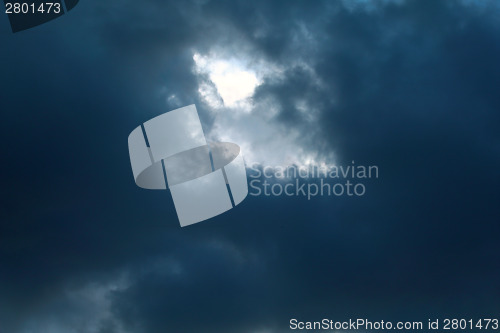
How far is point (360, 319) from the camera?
65.2 meters

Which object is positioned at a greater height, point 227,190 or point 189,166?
point 189,166

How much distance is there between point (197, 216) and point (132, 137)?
11326 mm

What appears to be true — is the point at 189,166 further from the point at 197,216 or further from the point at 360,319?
the point at 360,319

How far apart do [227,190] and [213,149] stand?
8.72 meters

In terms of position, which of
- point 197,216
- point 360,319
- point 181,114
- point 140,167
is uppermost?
point 181,114

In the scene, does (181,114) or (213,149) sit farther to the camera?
(213,149)

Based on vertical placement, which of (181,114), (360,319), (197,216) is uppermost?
(181,114)

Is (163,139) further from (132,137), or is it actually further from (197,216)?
(197,216)

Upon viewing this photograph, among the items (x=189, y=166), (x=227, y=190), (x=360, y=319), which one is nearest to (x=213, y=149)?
(x=189, y=166)

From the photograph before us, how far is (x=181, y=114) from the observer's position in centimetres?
6762

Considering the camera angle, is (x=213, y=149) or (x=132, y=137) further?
(x=213, y=149)

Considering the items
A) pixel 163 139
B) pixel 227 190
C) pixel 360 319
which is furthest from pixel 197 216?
pixel 360 319

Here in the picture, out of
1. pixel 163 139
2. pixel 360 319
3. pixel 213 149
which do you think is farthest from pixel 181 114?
pixel 360 319

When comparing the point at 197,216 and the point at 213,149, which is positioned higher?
the point at 213,149
